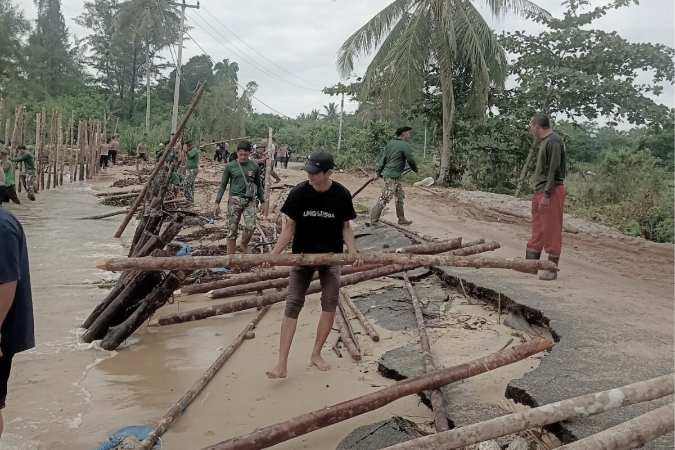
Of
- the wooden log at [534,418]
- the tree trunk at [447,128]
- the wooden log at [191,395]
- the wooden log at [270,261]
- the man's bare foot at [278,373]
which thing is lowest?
the wooden log at [191,395]

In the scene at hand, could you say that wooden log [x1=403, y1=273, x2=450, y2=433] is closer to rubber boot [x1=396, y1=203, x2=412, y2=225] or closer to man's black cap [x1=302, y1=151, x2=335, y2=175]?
man's black cap [x1=302, y1=151, x2=335, y2=175]

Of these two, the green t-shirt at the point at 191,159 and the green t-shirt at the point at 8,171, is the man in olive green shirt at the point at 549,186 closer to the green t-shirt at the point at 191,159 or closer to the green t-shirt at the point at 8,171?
the green t-shirt at the point at 191,159

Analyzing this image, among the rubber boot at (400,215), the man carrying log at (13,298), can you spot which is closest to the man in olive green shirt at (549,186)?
the rubber boot at (400,215)

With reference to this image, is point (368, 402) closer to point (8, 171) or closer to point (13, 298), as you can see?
point (13, 298)

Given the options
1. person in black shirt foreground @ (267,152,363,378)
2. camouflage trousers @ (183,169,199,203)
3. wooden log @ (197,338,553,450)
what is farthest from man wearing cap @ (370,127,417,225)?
camouflage trousers @ (183,169,199,203)

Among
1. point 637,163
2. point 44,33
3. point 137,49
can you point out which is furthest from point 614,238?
point 44,33

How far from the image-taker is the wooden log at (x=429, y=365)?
302 cm

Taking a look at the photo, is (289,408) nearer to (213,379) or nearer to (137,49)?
(213,379)

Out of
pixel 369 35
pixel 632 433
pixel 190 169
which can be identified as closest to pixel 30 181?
pixel 190 169

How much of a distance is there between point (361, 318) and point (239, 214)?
3.31 metres

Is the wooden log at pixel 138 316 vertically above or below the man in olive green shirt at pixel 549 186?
below

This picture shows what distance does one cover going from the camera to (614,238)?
32.6 feet

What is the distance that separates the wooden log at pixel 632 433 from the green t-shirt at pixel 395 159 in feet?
21.1

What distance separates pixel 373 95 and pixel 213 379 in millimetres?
15471
